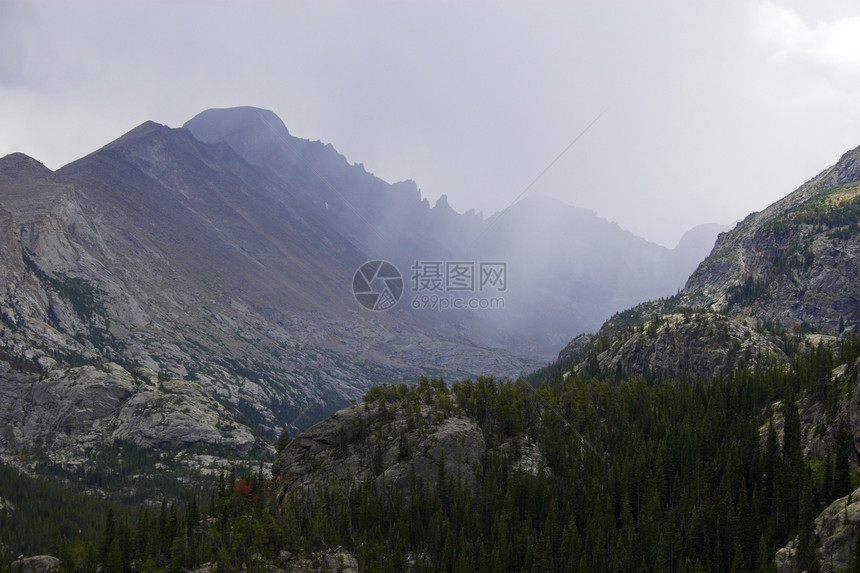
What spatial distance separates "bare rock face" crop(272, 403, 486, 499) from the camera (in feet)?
389

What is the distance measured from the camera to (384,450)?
12412 cm

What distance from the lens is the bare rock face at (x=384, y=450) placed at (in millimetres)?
118431

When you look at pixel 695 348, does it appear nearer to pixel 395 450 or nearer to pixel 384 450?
pixel 395 450

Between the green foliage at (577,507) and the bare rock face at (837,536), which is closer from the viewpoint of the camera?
the bare rock face at (837,536)

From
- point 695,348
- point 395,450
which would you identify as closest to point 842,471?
point 395,450

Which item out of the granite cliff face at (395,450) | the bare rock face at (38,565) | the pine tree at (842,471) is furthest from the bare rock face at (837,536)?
the bare rock face at (38,565)

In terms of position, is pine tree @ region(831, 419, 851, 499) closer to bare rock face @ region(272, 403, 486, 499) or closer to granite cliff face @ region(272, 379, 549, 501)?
granite cliff face @ region(272, 379, 549, 501)

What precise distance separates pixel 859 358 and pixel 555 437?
2308 inches

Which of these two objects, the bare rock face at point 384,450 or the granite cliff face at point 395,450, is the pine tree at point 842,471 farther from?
the bare rock face at point 384,450

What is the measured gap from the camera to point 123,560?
101m

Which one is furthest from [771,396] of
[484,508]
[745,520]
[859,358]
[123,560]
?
[123,560]

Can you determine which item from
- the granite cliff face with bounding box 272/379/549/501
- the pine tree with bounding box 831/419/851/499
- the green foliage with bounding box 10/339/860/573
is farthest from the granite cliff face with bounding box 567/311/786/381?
the pine tree with bounding box 831/419/851/499

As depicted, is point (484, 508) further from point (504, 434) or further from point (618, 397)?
point (618, 397)

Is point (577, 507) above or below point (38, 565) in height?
above
